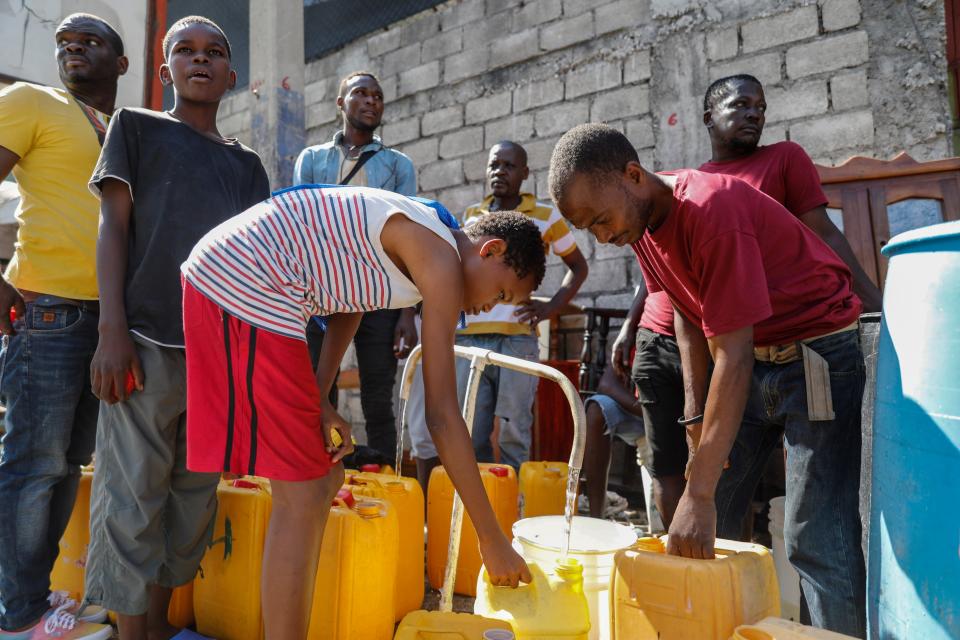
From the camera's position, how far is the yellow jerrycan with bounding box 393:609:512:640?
1396 millimetres

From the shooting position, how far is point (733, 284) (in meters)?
1.51

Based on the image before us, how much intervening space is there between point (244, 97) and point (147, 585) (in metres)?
6.82

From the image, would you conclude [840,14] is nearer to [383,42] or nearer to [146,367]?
[383,42]

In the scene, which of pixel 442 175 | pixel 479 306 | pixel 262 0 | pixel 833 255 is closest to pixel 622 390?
pixel 833 255

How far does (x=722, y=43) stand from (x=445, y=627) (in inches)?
171

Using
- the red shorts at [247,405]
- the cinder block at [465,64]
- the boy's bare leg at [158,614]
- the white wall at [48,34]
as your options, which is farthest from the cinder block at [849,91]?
the boy's bare leg at [158,614]

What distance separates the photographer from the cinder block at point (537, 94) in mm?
5262

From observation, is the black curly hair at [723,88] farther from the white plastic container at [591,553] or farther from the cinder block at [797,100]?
the cinder block at [797,100]

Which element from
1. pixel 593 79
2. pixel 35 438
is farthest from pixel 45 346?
pixel 593 79

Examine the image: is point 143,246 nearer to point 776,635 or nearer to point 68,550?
point 68,550

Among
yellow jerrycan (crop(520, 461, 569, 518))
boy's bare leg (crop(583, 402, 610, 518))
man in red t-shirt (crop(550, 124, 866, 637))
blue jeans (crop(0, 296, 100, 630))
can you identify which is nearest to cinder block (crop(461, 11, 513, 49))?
boy's bare leg (crop(583, 402, 610, 518))

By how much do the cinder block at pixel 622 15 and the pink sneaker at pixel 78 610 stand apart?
472 centimetres

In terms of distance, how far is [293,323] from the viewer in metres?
1.59

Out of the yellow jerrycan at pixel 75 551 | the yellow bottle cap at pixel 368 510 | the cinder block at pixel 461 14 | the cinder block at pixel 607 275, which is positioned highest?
the cinder block at pixel 461 14
